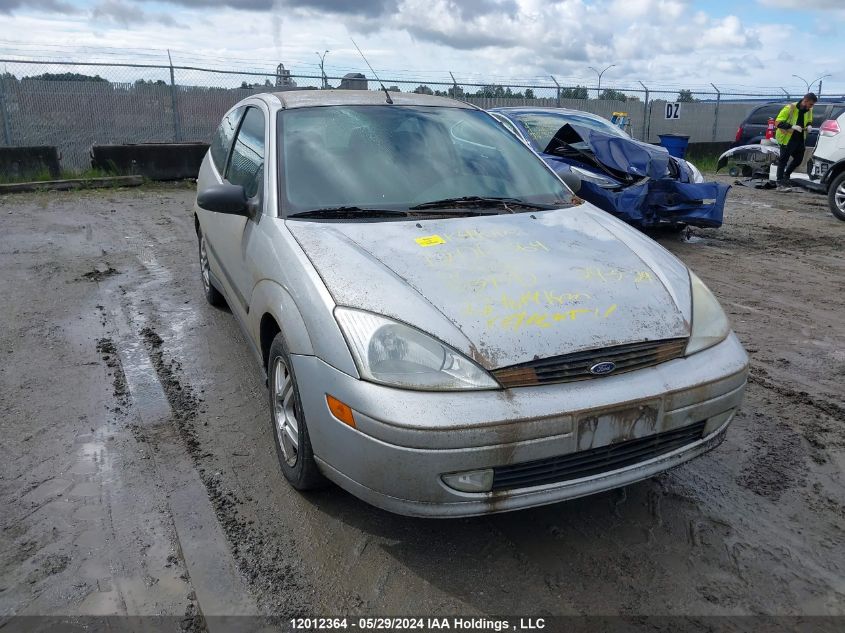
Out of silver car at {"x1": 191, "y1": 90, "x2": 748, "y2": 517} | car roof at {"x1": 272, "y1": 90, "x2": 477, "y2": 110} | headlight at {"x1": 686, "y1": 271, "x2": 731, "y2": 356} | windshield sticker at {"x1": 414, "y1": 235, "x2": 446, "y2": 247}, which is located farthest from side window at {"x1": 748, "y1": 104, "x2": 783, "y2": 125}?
windshield sticker at {"x1": 414, "y1": 235, "x2": 446, "y2": 247}

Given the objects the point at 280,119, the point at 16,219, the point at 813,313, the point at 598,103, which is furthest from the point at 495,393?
the point at 598,103

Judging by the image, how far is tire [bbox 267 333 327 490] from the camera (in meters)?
2.86

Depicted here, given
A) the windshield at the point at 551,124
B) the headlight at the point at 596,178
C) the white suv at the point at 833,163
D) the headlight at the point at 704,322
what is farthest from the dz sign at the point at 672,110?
the headlight at the point at 704,322

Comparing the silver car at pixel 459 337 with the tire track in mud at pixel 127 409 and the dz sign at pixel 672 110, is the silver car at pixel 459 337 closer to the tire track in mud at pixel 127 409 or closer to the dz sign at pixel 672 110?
the tire track in mud at pixel 127 409

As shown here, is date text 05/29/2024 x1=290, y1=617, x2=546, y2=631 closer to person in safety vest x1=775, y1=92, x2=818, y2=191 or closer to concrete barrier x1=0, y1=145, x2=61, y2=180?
concrete barrier x1=0, y1=145, x2=61, y2=180

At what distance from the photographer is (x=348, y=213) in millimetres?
3367

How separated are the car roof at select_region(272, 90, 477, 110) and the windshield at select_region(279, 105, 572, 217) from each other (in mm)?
75

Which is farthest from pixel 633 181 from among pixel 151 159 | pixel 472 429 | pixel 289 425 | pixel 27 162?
pixel 27 162

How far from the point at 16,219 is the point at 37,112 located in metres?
6.09

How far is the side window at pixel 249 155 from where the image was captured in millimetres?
3862

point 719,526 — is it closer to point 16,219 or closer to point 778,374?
point 778,374

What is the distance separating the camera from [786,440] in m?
3.59

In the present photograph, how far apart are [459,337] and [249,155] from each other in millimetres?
2317

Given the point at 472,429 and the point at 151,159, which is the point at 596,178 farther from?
the point at 151,159
